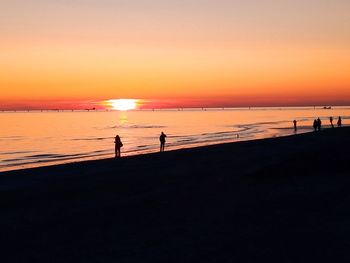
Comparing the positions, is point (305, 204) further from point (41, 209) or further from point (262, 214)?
point (41, 209)

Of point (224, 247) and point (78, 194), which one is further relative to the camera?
point (78, 194)

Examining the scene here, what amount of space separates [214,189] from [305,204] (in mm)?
4020

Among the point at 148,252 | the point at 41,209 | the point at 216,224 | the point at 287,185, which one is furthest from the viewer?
the point at 287,185

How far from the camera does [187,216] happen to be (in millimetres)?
12078

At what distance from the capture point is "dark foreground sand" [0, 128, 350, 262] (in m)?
9.16

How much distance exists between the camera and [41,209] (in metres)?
14.2

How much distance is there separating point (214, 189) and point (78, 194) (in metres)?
5.28

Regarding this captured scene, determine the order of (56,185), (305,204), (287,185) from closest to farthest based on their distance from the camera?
(305,204)
(287,185)
(56,185)

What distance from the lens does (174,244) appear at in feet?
31.6

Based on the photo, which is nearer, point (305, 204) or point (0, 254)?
point (0, 254)

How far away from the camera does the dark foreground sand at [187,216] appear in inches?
360

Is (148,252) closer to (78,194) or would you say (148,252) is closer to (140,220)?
(140,220)

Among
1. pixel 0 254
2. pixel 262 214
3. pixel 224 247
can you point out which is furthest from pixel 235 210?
pixel 0 254

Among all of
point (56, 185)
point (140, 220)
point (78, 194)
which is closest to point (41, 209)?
point (78, 194)
